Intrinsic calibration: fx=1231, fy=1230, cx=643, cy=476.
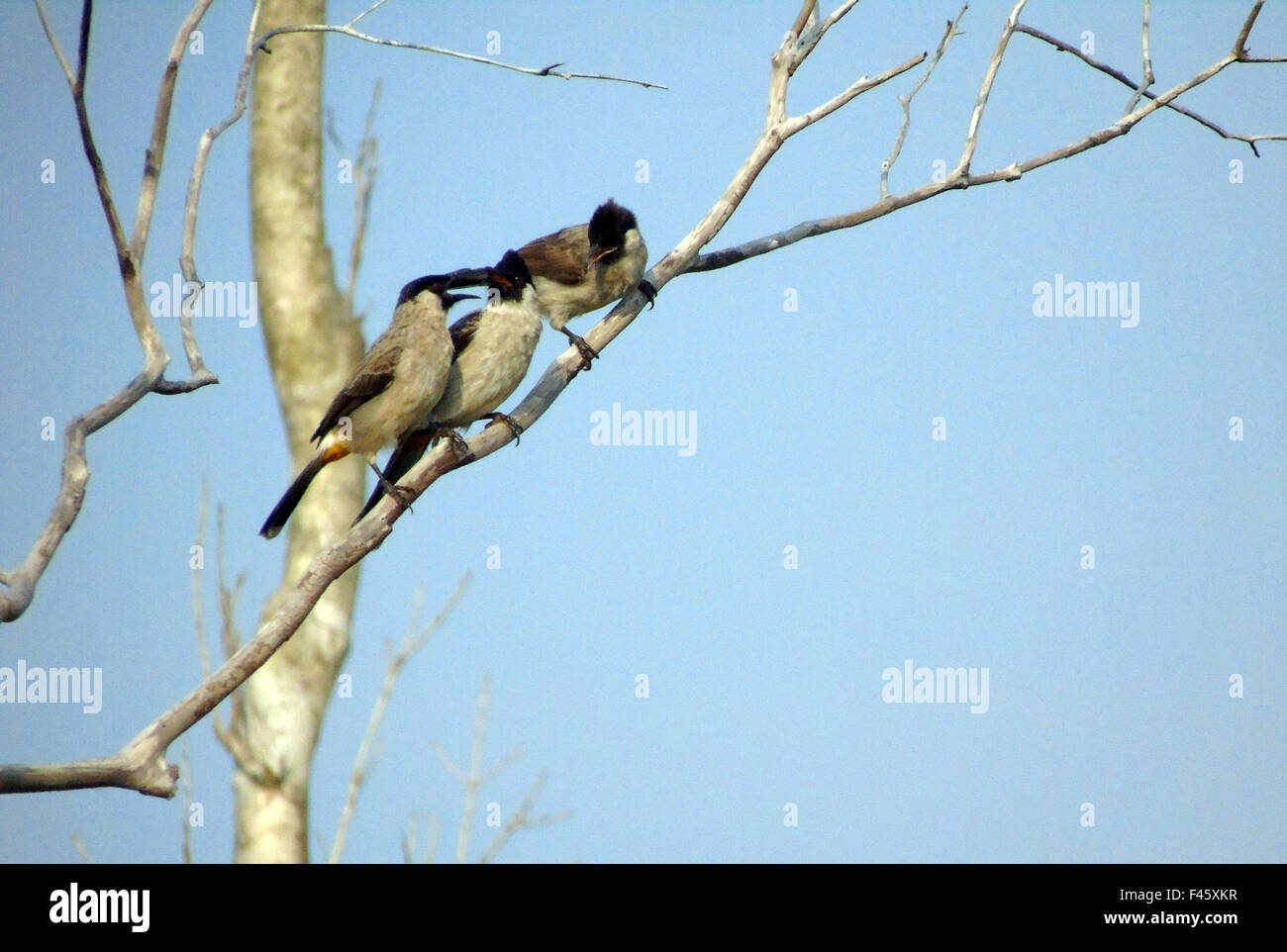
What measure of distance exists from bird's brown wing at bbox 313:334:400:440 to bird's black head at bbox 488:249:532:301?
2.07ft

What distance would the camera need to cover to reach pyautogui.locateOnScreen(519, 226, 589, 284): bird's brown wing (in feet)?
19.8

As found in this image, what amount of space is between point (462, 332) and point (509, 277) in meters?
0.37

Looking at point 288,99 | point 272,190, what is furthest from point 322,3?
point 272,190

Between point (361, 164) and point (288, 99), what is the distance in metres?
1.33

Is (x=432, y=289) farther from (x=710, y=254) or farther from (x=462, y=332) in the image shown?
(x=710, y=254)

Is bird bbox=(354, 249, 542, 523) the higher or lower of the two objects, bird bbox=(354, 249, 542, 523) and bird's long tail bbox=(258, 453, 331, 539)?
the higher

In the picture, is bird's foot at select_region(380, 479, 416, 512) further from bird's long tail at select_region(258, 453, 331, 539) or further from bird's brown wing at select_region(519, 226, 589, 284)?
bird's brown wing at select_region(519, 226, 589, 284)

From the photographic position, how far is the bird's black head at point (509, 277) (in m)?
5.60

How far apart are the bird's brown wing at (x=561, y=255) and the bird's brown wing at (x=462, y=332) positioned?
1.98 ft

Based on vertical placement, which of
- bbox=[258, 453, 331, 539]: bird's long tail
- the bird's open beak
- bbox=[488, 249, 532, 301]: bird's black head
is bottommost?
bbox=[258, 453, 331, 539]: bird's long tail

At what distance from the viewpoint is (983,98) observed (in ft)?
16.8

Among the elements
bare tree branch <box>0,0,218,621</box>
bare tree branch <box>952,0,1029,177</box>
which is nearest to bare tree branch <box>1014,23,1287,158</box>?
bare tree branch <box>952,0,1029,177</box>

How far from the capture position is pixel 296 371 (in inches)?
397

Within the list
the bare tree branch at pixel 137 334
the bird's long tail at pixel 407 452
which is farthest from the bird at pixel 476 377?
the bare tree branch at pixel 137 334
